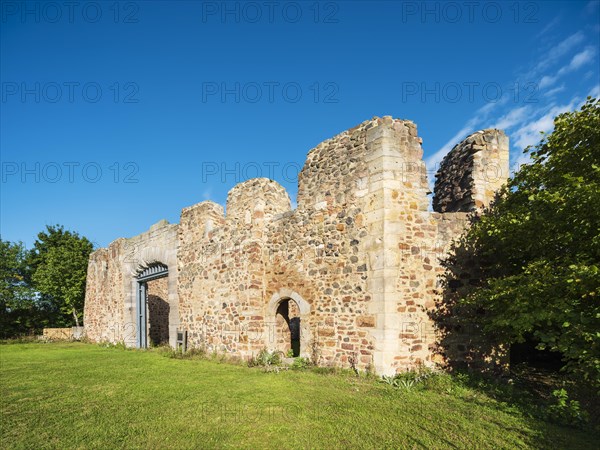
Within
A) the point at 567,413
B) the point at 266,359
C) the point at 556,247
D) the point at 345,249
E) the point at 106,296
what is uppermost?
the point at 345,249

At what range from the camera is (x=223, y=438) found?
4590mm

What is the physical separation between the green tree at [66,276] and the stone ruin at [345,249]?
14.5 metres

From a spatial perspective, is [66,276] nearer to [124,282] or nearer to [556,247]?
[124,282]

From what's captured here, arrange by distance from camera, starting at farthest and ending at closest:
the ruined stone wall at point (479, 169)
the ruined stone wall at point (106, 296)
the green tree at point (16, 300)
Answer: the green tree at point (16, 300), the ruined stone wall at point (106, 296), the ruined stone wall at point (479, 169)

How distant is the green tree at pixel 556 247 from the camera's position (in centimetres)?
517

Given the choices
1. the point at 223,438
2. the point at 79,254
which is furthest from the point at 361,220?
the point at 79,254

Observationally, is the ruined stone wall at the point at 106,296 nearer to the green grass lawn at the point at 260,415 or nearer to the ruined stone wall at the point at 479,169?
the green grass lawn at the point at 260,415

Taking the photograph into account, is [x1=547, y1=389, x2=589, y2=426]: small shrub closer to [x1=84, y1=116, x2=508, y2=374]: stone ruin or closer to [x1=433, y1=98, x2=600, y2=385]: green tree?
[x1=433, y1=98, x2=600, y2=385]: green tree

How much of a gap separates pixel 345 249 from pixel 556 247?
3.94 metres

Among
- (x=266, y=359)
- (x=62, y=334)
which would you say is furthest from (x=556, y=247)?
(x=62, y=334)

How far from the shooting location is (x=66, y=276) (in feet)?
76.5

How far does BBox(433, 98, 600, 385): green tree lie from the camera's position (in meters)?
5.17

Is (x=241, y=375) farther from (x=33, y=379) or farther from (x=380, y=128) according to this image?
(x=380, y=128)

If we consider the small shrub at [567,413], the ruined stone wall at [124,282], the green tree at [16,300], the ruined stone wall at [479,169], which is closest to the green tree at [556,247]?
the small shrub at [567,413]
